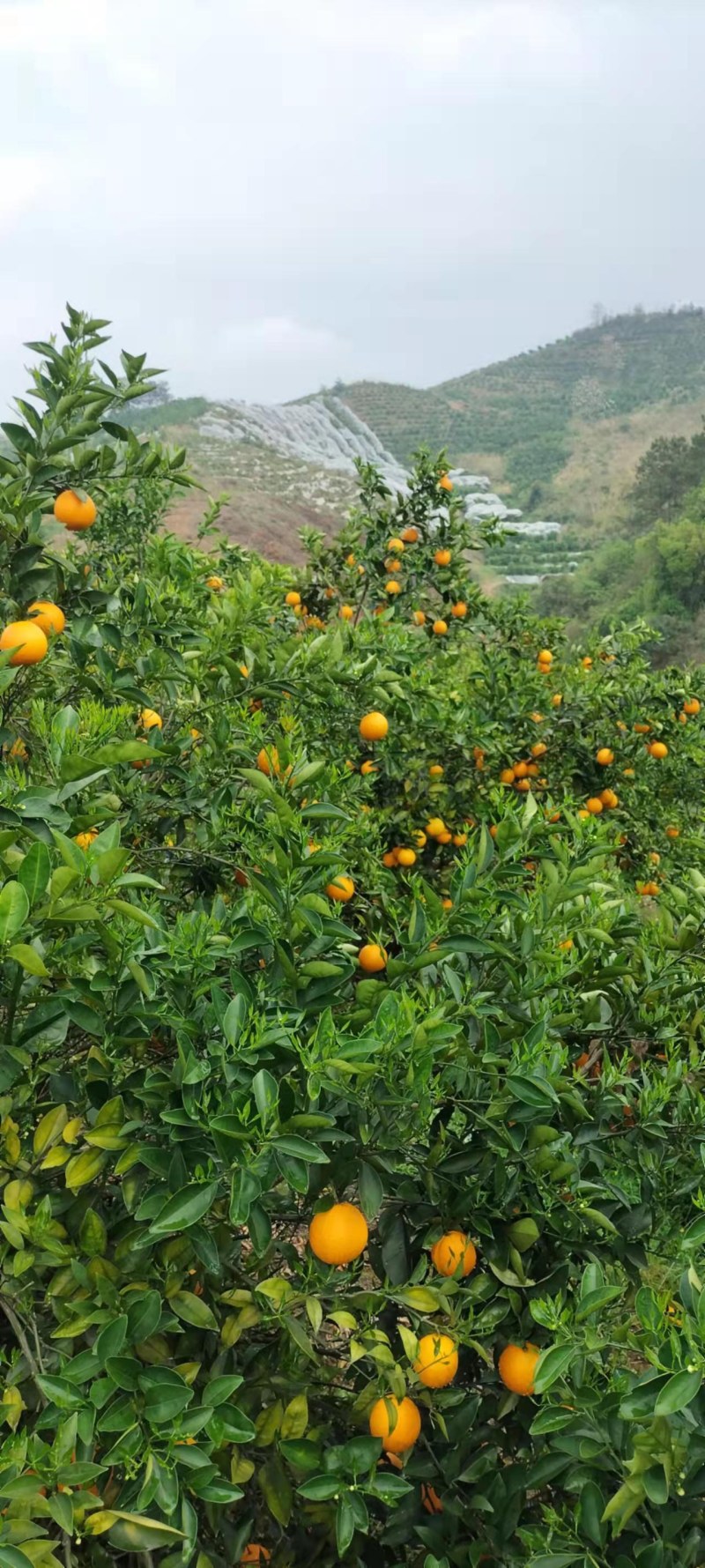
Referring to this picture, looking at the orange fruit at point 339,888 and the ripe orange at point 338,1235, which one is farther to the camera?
the orange fruit at point 339,888

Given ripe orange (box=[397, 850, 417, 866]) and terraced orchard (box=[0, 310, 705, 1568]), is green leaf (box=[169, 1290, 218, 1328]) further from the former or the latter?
ripe orange (box=[397, 850, 417, 866])

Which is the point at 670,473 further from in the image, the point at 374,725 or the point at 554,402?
the point at 554,402

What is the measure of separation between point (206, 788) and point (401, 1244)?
2.57 ft

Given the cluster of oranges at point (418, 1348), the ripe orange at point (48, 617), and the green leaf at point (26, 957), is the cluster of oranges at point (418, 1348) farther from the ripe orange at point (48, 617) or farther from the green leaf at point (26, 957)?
the ripe orange at point (48, 617)

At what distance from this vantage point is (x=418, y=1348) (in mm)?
922

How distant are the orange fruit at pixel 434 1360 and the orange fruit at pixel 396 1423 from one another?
4 centimetres

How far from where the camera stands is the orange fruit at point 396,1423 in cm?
92

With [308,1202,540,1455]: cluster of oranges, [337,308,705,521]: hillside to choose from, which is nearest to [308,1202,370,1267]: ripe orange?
[308,1202,540,1455]: cluster of oranges

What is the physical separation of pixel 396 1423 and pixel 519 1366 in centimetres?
15

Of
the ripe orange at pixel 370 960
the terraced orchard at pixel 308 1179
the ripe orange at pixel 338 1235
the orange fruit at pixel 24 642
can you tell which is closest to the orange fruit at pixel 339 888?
the terraced orchard at pixel 308 1179

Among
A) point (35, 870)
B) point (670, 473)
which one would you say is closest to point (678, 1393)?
point (35, 870)

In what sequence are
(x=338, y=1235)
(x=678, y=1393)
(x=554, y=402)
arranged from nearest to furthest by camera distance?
(x=678, y=1393)
(x=338, y=1235)
(x=554, y=402)

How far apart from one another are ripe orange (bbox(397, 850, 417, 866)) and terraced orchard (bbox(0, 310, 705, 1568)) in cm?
107

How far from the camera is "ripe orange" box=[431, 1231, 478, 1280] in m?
0.98
